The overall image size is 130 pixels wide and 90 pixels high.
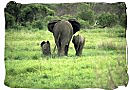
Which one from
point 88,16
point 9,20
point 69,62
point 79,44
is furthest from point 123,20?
point 9,20

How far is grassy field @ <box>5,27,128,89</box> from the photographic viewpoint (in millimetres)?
6996

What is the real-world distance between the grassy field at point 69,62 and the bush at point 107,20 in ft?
0.14

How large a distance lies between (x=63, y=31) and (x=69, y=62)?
0.27m

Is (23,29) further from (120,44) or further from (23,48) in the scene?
(120,44)

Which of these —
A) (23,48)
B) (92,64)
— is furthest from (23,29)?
(92,64)

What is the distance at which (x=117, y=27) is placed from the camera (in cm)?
712

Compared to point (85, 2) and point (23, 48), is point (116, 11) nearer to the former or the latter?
point (85, 2)

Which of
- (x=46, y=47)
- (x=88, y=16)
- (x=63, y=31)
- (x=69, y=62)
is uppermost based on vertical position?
(x=88, y=16)

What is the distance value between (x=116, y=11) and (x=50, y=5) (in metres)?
0.50

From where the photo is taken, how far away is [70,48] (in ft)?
23.4

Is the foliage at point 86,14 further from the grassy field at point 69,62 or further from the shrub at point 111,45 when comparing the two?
the shrub at point 111,45

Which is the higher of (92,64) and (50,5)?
(50,5)

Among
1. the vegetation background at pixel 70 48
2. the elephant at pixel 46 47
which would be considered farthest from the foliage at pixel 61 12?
the elephant at pixel 46 47

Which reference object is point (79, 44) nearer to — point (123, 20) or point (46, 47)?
point (46, 47)
